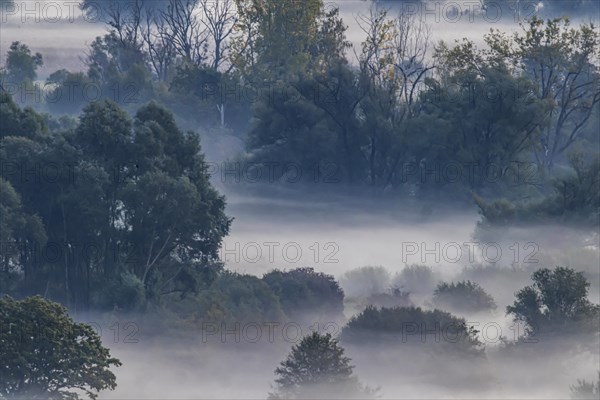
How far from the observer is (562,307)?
56844mm

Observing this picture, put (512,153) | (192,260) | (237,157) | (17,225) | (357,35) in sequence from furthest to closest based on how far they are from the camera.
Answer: (357,35) → (237,157) → (512,153) → (192,260) → (17,225)

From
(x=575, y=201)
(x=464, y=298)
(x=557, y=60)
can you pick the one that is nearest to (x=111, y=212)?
(x=464, y=298)

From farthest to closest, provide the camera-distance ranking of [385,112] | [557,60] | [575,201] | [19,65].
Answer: [19,65]
[557,60]
[385,112]
[575,201]

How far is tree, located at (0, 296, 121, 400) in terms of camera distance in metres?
40.8

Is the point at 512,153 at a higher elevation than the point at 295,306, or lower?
higher

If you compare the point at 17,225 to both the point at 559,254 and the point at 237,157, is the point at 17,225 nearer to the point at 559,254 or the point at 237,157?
the point at 559,254

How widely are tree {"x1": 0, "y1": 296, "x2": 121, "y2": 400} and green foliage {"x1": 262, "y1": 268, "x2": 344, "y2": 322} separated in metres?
22.3

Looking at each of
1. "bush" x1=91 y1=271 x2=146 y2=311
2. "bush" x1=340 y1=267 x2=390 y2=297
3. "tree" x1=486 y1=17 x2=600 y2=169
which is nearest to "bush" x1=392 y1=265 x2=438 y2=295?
"bush" x1=340 y1=267 x2=390 y2=297

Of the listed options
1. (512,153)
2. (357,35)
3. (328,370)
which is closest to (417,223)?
(512,153)

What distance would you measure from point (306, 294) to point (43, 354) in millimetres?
25888

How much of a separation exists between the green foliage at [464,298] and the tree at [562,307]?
10.4 meters

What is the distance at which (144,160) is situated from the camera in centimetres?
6131

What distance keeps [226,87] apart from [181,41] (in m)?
21.0

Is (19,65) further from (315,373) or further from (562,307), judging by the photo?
(315,373)
